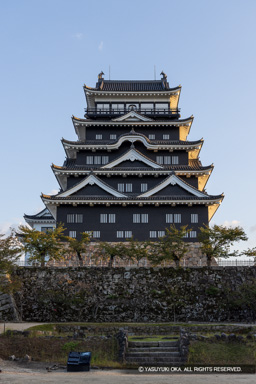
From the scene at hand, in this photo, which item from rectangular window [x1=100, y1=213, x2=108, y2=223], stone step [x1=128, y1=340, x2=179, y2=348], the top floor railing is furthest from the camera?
the top floor railing

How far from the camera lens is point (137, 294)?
34.2 m

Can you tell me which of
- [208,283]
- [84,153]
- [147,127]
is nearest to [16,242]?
[208,283]

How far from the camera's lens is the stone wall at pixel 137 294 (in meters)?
33.1

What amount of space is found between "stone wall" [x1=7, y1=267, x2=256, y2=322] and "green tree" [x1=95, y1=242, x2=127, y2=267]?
5.36ft

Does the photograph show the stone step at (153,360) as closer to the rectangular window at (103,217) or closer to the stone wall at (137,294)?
the stone wall at (137,294)

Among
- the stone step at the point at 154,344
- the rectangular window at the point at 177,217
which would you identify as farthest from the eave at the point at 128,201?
the stone step at the point at 154,344

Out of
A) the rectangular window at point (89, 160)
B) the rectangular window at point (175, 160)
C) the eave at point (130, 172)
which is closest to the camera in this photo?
the eave at point (130, 172)

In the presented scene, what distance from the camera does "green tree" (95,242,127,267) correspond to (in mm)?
36531

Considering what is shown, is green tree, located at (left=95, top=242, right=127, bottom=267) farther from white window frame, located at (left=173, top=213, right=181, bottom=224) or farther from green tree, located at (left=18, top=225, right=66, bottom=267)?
white window frame, located at (left=173, top=213, right=181, bottom=224)

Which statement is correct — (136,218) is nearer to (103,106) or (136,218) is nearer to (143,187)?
(143,187)

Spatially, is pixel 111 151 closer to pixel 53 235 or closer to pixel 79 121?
pixel 79 121

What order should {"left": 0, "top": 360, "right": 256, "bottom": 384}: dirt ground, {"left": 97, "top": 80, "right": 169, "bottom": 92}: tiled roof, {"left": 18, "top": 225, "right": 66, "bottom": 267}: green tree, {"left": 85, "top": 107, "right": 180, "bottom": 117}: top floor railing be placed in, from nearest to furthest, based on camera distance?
{"left": 0, "top": 360, "right": 256, "bottom": 384}: dirt ground → {"left": 18, "top": 225, "right": 66, "bottom": 267}: green tree → {"left": 85, "top": 107, "right": 180, "bottom": 117}: top floor railing → {"left": 97, "top": 80, "right": 169, "bottom": 92}: tiled roof

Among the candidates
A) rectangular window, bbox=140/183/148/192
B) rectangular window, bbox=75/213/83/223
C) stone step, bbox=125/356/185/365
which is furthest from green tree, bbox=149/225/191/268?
stone step, bbox=125/356/185/365

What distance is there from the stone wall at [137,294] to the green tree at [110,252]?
1.63 meters
